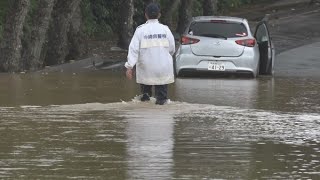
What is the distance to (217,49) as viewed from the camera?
1575 centimetres

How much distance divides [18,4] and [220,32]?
512 centimetres

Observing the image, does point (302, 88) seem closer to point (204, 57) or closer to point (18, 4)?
point (204, 57)

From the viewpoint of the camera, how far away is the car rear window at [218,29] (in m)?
16.0

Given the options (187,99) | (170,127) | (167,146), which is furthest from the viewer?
(187,99)

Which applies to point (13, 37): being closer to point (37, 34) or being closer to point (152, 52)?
point (37, 34)

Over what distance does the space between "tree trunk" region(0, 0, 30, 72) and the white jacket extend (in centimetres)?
771

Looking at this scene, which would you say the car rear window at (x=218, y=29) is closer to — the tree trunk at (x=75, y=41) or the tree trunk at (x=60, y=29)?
the tree trunk at (x=60, y=29)

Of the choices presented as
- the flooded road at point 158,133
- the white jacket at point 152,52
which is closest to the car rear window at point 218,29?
the flooded road at point 158,133

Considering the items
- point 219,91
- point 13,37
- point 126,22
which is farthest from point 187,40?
point 126,22

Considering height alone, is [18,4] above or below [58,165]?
above

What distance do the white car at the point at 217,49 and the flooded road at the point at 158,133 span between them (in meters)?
2.07

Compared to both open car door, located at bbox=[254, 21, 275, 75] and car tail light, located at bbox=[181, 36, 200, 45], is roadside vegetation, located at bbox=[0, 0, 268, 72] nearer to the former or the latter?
car tail light, located at bbox=[181, 36, 200, 45]

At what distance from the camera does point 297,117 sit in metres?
10.1

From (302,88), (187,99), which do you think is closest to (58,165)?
(187,99)
